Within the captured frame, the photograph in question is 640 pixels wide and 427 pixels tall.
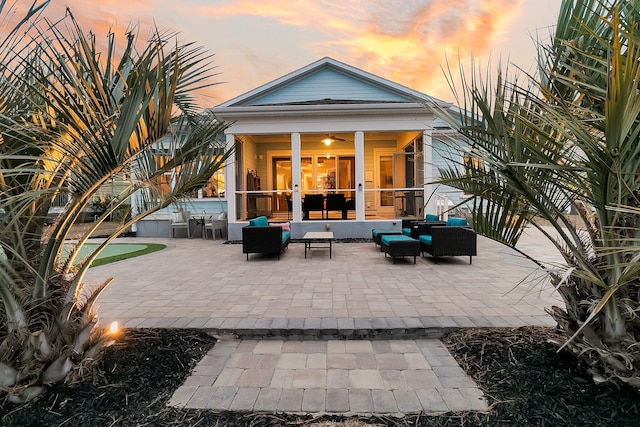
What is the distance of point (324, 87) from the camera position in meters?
12.1

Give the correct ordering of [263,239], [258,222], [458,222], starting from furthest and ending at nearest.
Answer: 1. [258,222]
2. [263,239]
3. [458,222]

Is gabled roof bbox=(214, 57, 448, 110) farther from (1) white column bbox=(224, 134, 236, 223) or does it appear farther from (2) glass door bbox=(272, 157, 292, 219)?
(1) white column bbox=(224, 134, 236, 223)

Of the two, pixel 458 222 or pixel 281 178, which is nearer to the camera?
pixel 458 222

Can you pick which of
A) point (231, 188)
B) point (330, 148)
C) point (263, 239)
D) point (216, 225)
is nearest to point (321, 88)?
point (330, 148)

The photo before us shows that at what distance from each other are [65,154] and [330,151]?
37.7 ft

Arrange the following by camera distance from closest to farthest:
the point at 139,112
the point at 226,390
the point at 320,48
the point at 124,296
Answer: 1. the point at 139,112
2. the point at 226,390
3. the point at 124,296
4. the point at 320,48

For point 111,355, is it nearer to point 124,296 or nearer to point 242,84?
point 124,296

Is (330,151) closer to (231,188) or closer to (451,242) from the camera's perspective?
(231,188)

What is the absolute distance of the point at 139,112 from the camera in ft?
5.90

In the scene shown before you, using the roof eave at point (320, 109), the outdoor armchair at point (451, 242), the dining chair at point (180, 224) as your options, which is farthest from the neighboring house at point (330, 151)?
the outdoor armchair at point (451, 242)

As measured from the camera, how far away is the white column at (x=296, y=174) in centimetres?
984

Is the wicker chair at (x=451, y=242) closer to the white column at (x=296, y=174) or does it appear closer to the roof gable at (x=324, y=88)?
the white column at (x=296, y=174)

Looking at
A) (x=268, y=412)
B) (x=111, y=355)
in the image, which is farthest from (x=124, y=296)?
(x=268, y=412)

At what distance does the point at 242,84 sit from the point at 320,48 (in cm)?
363
